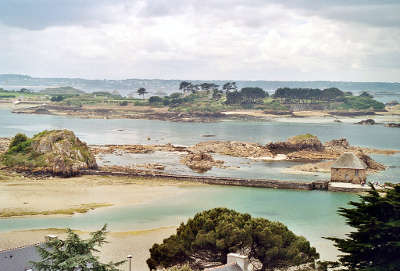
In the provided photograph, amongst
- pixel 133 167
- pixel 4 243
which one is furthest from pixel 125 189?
pixel 4 243

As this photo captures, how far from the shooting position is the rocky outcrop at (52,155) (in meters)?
47.4

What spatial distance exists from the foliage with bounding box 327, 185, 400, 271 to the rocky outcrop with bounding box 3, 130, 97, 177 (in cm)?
3419

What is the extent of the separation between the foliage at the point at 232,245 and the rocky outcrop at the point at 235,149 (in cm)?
4394

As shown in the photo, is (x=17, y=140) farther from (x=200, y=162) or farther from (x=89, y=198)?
(x=200, y=162)

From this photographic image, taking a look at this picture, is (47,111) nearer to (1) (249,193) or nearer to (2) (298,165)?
(2) (298,165)

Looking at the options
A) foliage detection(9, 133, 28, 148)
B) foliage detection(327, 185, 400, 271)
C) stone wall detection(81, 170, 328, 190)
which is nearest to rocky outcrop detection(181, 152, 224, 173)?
stone wall detection(81, 170, 328, 190)

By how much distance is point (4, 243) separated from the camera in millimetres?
26500

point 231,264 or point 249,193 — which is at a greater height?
point 231,264

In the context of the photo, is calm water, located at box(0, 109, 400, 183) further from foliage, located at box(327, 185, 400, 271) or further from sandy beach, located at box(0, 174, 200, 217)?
foliage, located at box(327, 185, 400, 271)

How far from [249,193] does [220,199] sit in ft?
11.5

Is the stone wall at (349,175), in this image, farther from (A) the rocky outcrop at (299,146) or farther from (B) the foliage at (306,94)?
(B) the foliage at (306,94)

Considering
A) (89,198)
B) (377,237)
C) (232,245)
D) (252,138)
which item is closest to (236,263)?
(232,245)

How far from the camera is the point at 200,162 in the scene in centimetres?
5731

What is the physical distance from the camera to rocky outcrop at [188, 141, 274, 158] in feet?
217
